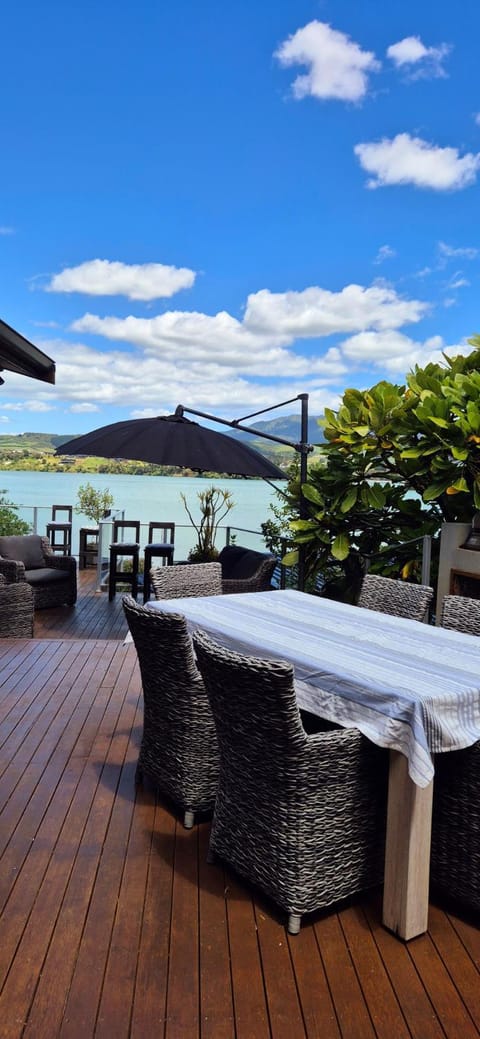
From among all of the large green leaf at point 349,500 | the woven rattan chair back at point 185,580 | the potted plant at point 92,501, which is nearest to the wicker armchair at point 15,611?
the woven rattan chair back at point 185,580

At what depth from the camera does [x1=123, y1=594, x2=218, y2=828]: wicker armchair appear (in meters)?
2.65

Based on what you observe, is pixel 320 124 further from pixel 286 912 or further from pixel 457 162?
pixel 286 912

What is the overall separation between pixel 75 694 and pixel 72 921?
2.30 m

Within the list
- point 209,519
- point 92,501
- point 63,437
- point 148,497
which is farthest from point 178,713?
point 92,501

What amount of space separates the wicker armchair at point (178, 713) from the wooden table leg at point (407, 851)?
0.85 meters

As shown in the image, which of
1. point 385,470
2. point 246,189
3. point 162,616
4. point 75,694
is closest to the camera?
point 162,616

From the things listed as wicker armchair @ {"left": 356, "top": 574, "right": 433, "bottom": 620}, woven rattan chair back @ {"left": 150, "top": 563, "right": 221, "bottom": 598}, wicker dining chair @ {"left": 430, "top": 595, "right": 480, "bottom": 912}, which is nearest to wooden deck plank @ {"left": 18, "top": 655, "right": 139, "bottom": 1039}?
woven rattan chair back @ {"left": 150, "top": 563, "right": 221, "bottom": 598}

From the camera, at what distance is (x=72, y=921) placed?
2.13m

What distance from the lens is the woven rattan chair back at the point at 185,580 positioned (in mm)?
4133

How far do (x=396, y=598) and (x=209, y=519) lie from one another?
19.2 ft

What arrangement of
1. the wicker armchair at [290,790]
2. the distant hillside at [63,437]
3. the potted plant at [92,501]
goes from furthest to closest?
1. the potted plant at [92,501]
2. the distant hillside at [63,437]
3. the wicker armchair at [290,790]

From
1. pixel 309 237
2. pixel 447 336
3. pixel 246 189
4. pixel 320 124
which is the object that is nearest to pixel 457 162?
pixel 320 124

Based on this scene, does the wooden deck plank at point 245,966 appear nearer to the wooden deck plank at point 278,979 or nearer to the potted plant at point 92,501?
the wooden deck plank at point 278,979

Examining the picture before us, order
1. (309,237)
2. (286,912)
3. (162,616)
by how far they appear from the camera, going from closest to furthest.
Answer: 1. (286,912)
2. (162,616)
3. (309,237)
